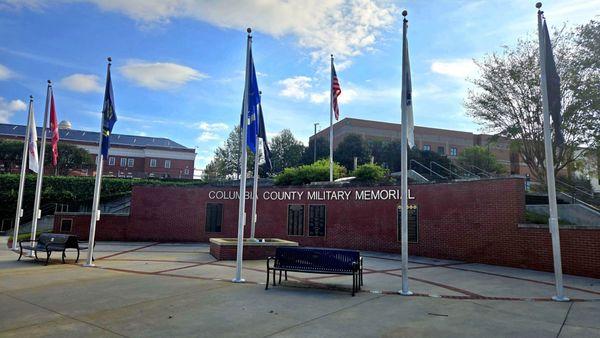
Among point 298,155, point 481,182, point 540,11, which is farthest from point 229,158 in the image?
point 540,11

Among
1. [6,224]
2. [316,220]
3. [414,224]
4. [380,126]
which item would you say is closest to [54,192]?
[6,224]

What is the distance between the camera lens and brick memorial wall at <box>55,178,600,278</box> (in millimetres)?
13773

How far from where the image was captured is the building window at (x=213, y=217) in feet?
75.4

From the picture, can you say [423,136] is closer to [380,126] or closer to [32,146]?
[380,126]

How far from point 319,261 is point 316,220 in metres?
11.0

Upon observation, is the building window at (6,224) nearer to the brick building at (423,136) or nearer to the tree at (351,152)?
the tree at (351,152)

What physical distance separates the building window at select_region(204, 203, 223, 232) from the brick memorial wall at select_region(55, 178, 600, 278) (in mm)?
183

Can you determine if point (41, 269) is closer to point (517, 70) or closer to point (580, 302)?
point (580, 302)

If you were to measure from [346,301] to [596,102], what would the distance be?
15.9 metres

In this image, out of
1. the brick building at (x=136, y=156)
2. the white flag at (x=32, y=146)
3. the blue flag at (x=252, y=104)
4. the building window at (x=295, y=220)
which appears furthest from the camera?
the brick building at (x=136, y=156)

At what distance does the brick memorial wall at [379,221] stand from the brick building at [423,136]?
46.5m

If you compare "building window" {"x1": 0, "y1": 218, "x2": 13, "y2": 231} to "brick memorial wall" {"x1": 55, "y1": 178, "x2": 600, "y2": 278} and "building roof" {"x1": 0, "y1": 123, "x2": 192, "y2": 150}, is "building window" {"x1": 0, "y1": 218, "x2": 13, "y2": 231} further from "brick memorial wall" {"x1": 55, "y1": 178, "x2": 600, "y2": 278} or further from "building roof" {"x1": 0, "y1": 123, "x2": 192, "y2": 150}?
"building roof" {"x1": 0, "y1": 123, "x2": 192, "y2": 150}

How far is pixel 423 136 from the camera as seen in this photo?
250 feet

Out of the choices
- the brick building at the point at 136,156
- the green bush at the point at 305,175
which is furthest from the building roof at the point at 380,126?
the green bush at the point at 305,175
